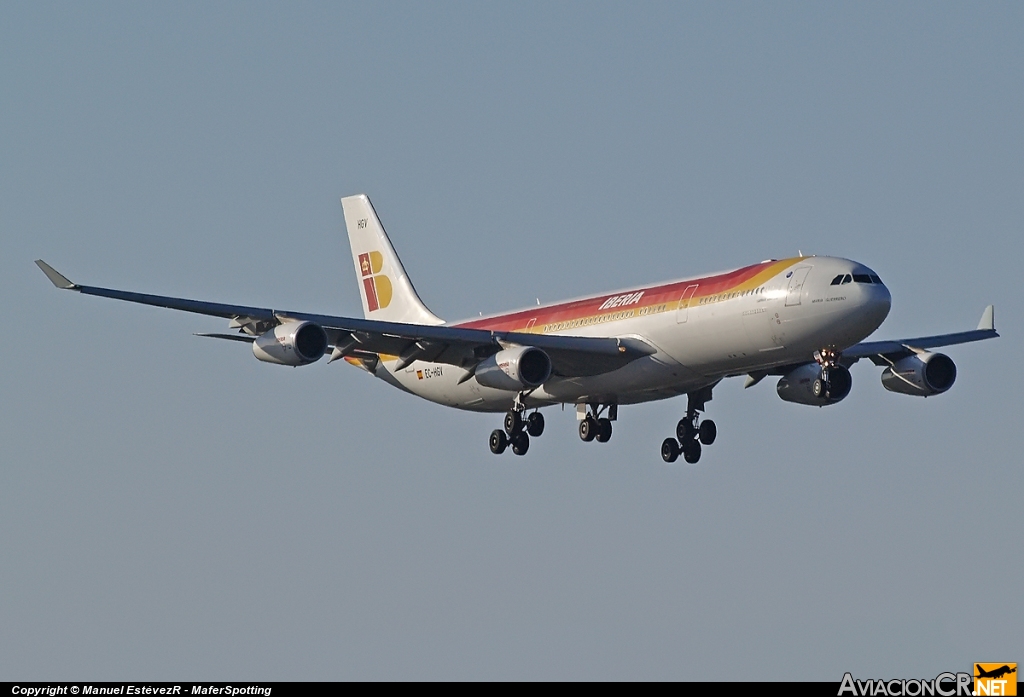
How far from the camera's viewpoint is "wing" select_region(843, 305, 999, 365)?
7138 cm

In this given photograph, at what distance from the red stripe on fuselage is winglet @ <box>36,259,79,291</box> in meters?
18.4

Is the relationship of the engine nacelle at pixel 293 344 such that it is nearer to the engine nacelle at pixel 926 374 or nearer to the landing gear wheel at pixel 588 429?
the landing gear wheel at pixel 588 429

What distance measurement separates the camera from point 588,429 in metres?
71.6

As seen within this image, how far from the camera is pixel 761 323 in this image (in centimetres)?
6259

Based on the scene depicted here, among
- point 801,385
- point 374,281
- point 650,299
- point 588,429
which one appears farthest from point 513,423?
point 374,281

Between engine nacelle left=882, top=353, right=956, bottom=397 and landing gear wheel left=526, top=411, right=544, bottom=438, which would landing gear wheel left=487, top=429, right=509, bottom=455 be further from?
engine nacelle left=882, top=353, right=956, bottom=397

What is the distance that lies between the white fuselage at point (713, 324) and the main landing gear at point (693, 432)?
3789 millimetres

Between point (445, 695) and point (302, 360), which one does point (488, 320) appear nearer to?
point (302, 360)

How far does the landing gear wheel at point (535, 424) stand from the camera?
71.7 m

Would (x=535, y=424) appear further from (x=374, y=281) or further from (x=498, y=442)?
(x=374, y=281)

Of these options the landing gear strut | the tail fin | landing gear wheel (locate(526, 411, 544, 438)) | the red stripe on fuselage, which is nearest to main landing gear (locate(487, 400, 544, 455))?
landing gear wheel (locate(526, 411, 544, 438))

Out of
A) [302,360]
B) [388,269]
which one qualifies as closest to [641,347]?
[302,360]

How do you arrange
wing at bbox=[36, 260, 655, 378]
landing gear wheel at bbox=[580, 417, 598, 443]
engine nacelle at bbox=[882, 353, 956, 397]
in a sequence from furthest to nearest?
landing gear wheel at bbox=[580, 417, 598, 443] → engine nacelle at bbox=[882, 353, 956, 397] → wing at bbox=[36, 260, 655, 378]

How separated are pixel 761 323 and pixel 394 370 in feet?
51.3
